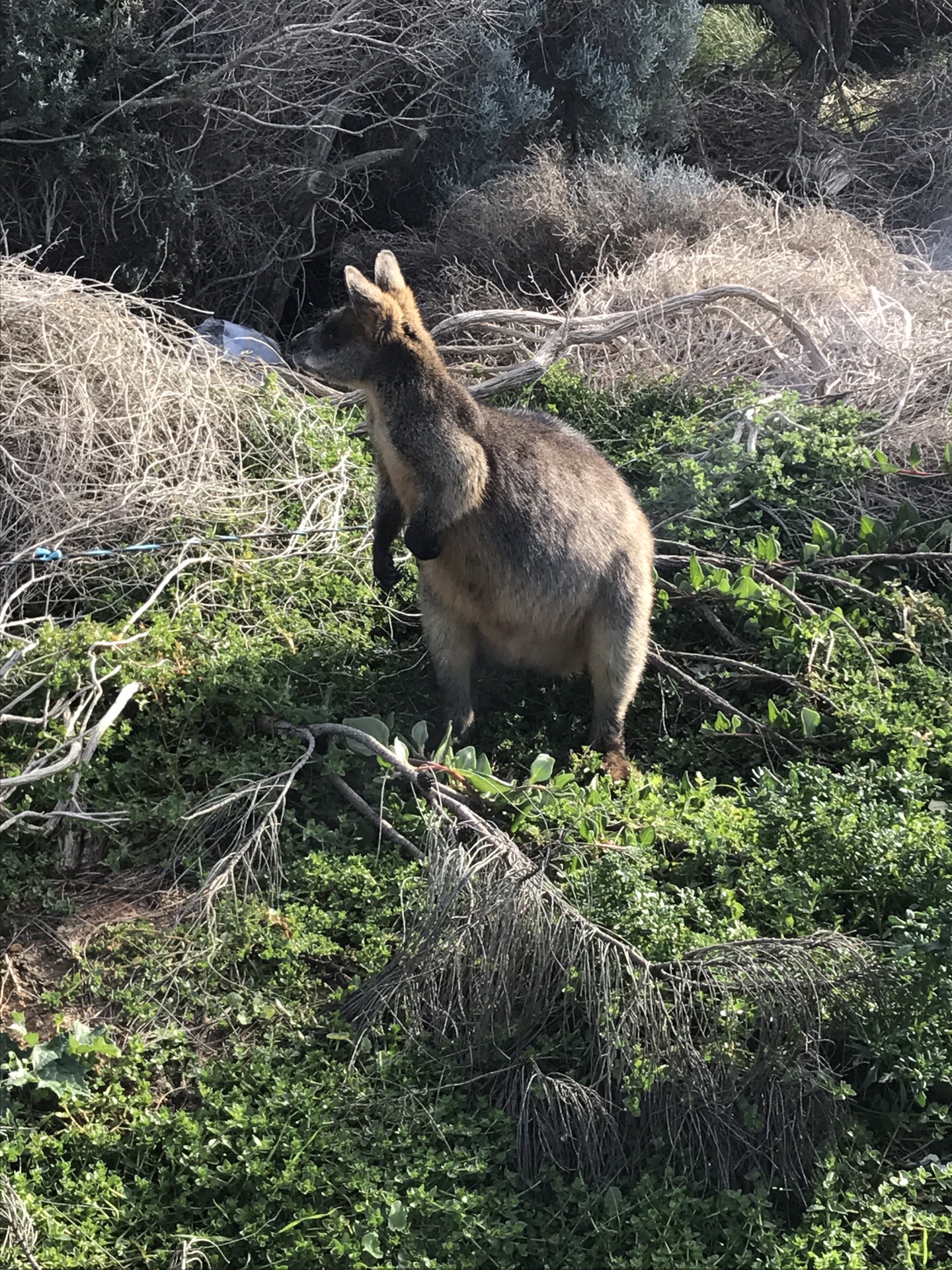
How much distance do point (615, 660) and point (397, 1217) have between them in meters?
2.50

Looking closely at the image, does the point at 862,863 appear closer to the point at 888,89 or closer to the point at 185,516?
the point at 185,516

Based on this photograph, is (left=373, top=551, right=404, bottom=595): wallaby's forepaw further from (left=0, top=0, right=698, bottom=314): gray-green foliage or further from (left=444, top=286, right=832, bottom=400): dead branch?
(left=0, top=0, right=698, bottom=314): gray-green foliage

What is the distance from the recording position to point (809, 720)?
17.4 ft

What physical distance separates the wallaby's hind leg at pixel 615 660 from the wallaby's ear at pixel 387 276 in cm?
156

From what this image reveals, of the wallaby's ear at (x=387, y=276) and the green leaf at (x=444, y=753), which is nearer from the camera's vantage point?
the green leaf at (x=444, y=753)

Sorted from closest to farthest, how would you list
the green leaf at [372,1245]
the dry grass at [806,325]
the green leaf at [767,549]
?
1. the green leaf at [372,1245]
2. the green leaf at [767,549]
3. the dry grass at [806,325]

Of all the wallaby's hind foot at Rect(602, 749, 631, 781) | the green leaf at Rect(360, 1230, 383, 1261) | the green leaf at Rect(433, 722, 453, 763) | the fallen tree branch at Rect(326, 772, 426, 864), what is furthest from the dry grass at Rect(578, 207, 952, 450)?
the green leaf at Rect(360, 1230, 383, 1261)

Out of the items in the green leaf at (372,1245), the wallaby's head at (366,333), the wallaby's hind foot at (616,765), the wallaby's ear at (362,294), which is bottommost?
the green leaf at (372,1245)

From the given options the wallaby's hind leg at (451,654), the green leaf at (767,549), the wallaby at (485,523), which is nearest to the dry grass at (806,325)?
the green leaf at (767,549)

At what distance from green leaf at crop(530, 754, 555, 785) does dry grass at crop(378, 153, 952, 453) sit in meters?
3.60

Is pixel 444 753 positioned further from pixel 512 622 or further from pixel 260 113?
pixel 260 113

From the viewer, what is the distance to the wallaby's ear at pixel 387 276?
543cm

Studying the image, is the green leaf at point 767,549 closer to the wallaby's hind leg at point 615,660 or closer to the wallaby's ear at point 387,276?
the wallaby's hind leg at point 615,660

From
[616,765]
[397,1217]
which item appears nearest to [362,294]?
[616,765]
